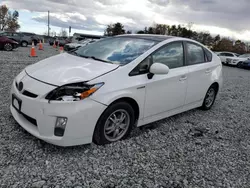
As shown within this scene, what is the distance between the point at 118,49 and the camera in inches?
140

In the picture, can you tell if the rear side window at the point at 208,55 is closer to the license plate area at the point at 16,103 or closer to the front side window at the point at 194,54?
the front side window at the point at 194,54

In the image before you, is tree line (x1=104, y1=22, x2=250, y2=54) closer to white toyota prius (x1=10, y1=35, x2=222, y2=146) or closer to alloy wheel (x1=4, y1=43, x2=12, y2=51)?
alloy wheel (x1=4, y1=43, x2=12, y2=51)

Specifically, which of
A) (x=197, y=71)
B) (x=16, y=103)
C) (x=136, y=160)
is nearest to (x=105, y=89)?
(x=136, y=160)

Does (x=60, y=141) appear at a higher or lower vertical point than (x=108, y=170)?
higher

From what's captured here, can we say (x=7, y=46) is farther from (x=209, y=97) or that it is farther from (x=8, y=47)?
(x=209, y=97)

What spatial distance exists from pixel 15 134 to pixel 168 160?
206 cm

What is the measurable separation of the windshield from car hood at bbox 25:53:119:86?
0.23m

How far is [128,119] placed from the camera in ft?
10.4

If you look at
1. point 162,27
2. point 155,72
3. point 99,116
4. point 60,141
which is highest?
point 162,27

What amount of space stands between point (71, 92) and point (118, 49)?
1.27 meters

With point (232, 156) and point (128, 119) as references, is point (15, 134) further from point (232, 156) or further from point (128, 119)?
point (232, 156)

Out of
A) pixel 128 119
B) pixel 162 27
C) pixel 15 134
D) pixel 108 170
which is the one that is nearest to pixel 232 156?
pixel 128 119

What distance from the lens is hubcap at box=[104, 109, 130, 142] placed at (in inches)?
118

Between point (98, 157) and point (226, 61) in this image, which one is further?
point (226, 61)
